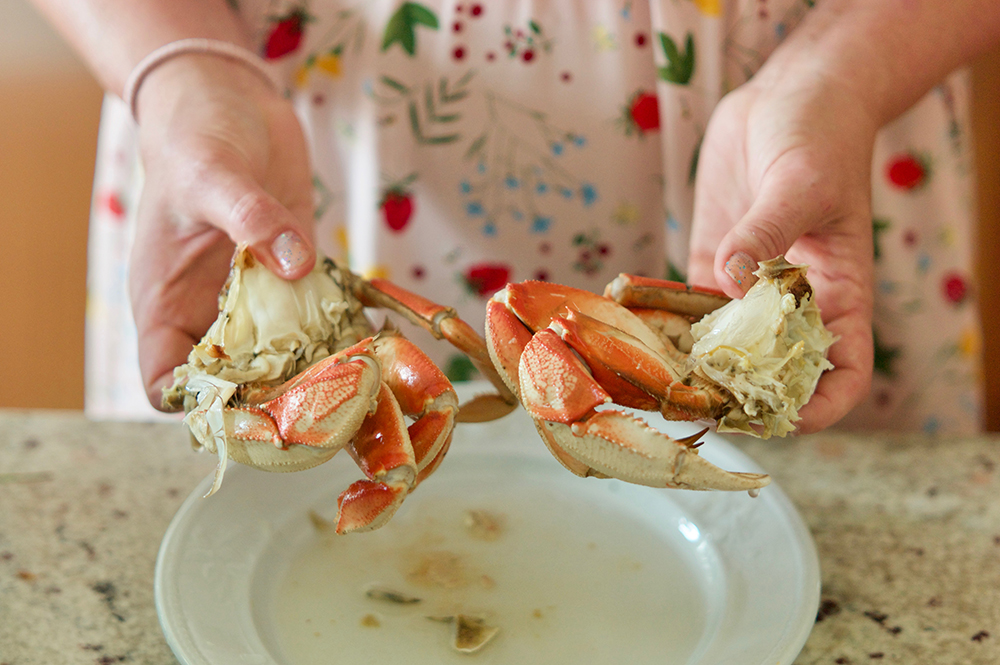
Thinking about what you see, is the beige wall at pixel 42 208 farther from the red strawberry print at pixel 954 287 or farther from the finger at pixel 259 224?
the red strawberry print at pixel 954 287

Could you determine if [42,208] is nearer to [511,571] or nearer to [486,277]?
[486,277]

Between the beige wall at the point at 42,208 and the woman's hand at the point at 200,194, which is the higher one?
the woman's hand at the point at 200,194

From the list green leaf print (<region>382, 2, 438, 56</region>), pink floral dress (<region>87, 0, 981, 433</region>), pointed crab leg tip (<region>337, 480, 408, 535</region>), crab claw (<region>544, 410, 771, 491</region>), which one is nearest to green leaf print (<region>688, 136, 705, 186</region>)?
pink floral dress (<region>87, 0, 981, 433</region>)

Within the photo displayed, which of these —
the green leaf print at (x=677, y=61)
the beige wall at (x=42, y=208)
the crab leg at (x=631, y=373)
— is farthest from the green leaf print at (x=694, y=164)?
the beige wall at (x=42, y=208)

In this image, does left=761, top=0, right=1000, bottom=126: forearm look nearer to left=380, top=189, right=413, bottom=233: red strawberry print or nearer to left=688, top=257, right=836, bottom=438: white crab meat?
left=688, top=257, right=836, bottom=438: white crab meat

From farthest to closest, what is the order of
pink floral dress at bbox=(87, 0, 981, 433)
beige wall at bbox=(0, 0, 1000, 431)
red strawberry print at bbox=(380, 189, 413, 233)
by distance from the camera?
beige wall at bbox=(0, 0, 1000, 431) < red strawberry print at bbox=(380, 189, 413, 233) < pink floral dress at bbox=(87, 0, 981, 433)
